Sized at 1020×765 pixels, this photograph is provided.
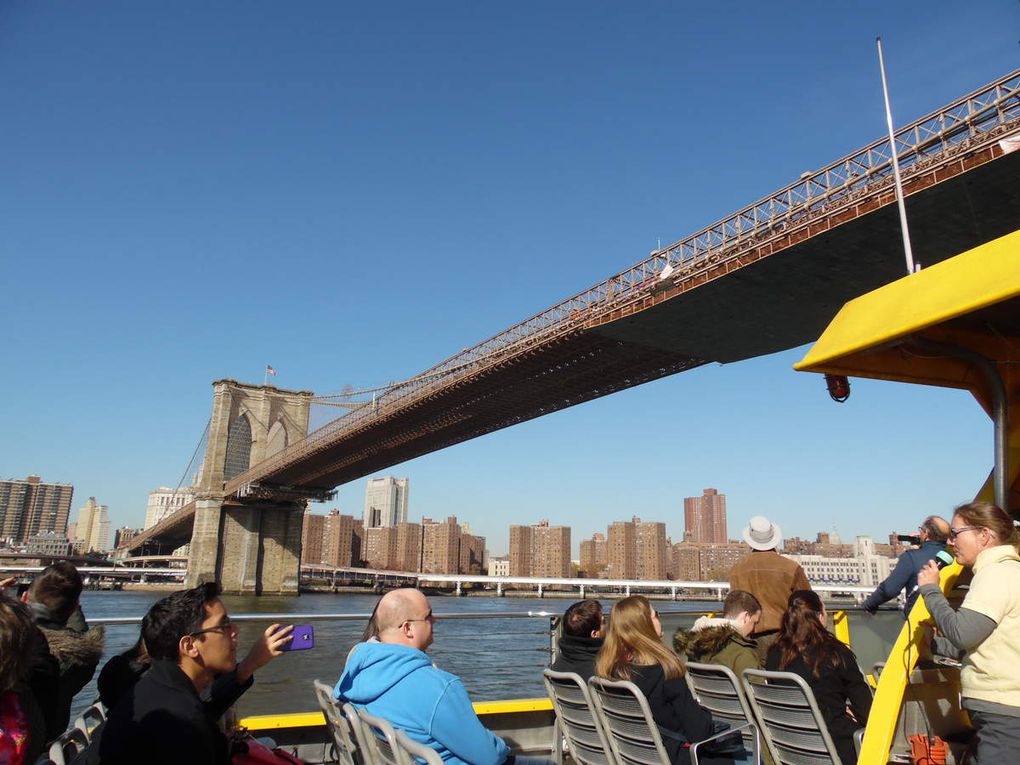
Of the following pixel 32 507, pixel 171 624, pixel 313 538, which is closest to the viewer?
pixel 171 624

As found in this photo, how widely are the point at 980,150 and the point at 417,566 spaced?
91.3m

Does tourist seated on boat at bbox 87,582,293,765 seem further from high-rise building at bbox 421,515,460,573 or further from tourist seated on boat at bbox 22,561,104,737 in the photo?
high-rise building at bbox 421,515,460,573

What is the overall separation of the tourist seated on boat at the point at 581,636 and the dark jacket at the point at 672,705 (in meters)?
0.40

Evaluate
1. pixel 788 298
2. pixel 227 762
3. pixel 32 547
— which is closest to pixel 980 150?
pixel 788 298

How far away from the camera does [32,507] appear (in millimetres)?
132500

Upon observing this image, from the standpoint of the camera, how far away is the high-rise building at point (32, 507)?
129 meters

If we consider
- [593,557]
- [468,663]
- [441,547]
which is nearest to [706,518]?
[593,557]

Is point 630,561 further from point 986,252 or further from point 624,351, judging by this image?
point 986,252

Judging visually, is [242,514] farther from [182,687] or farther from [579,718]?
[182,687]

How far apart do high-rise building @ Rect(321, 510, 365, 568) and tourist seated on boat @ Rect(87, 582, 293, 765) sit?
302 ft

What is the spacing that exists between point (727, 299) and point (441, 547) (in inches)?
3295

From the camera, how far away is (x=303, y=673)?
11.1 m

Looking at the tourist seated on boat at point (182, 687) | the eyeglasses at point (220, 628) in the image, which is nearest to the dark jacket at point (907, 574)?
the tourist seated on boat at point (182, 687)

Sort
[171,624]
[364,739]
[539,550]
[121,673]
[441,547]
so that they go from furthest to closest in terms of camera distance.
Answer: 1. [539,550]
2. [441,547]
3. [121,673]
4. [171,624]
5. [364,739]
